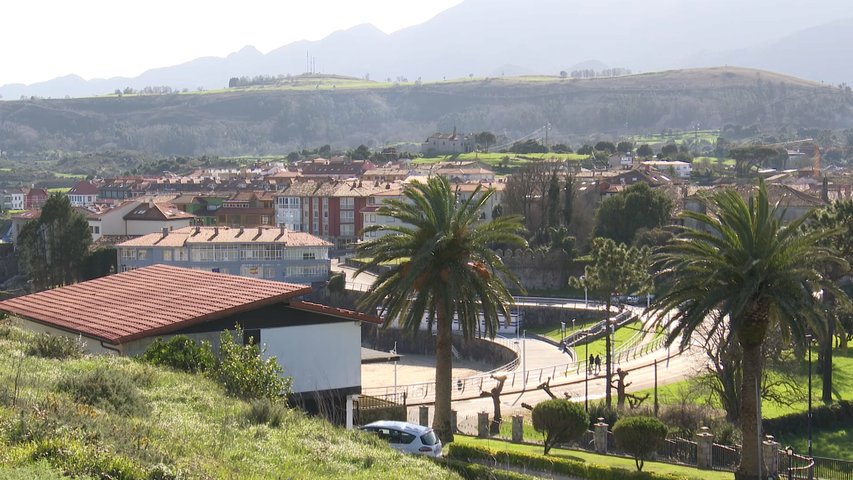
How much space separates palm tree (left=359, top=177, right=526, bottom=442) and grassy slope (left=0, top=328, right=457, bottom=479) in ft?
27.2

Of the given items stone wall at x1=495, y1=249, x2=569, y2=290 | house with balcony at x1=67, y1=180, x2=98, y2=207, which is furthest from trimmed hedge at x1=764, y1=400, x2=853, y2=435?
house with balcony at x1=67, y1=180, x2=98, y2=207

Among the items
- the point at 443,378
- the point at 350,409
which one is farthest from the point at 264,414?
the point at 443,378

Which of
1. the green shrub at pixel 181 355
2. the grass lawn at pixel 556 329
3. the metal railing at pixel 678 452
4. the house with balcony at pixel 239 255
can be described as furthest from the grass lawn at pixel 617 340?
the green shrub at pixel 181 355

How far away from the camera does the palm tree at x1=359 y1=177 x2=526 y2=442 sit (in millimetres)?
31047

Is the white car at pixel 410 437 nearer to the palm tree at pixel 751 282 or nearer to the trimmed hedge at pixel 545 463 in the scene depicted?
the trimmed hedge at pixel 545 463

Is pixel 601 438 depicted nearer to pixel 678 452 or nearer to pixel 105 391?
pixel 678 452

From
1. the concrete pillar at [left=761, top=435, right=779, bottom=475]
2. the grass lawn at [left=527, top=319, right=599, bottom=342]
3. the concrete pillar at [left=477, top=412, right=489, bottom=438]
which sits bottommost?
the grass lawn at [left=527, top=319, right=599, bottom=342]

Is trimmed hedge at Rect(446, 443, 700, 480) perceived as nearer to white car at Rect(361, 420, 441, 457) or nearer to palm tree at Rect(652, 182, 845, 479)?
white car at Rect(361, 420, 441, 457)

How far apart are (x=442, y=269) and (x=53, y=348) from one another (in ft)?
34.7

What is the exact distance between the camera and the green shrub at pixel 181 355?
25.9m

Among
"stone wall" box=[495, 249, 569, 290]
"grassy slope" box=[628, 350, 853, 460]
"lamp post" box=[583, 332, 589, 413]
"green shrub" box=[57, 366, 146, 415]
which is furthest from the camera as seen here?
"stone wall" box=[495, 249, 569, 290]

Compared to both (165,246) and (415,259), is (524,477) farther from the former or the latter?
(165,246)

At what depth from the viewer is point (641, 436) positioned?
93.7ft

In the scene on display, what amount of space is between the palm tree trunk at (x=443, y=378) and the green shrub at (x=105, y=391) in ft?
40.4
